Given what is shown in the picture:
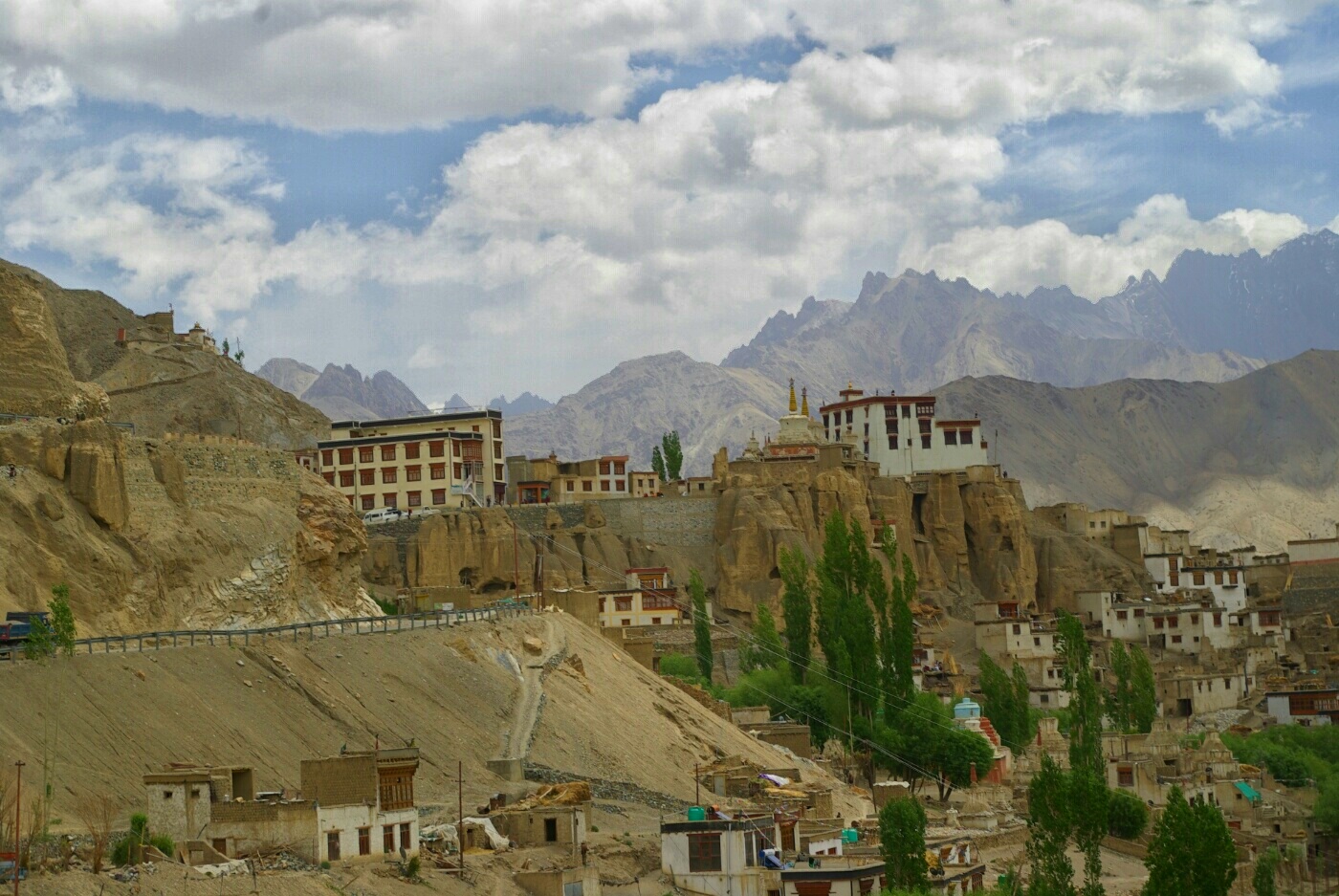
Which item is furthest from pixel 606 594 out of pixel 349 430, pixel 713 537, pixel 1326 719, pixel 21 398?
pixel 21 398

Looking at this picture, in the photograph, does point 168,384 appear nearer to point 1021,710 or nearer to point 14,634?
point 1021,710

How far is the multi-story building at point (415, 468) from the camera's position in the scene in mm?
101875

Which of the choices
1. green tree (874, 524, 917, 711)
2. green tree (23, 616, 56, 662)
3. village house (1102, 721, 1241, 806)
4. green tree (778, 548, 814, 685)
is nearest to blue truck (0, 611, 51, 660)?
green tree (23, 616, 56, 662)

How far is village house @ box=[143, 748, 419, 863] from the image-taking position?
34.5 metres

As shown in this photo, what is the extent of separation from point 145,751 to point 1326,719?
61393 mm

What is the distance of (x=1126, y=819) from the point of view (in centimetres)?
6319

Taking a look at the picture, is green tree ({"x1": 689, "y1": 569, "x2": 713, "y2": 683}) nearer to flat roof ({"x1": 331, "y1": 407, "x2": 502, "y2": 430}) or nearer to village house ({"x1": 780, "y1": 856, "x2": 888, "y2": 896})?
flat roof ({"x1": 331, "y1": 407, "x2": 502, "y2": 430})

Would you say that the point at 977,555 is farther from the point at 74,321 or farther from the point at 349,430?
the point at 74,321

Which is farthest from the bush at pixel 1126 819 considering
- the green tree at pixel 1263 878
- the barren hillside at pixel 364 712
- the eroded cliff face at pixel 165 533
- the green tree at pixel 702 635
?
the eroded cliff face at pixel 165 533

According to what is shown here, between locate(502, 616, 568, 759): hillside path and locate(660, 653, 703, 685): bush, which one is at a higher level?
locate(660, 653, 703, 685): bush

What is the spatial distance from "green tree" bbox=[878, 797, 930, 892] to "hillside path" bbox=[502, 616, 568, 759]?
31.7 ft

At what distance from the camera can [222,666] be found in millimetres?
45531

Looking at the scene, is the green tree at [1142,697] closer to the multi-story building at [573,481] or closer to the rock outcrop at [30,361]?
the multi-story building at [573,481]

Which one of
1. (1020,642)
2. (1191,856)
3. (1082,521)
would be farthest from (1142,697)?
(1191,856)
